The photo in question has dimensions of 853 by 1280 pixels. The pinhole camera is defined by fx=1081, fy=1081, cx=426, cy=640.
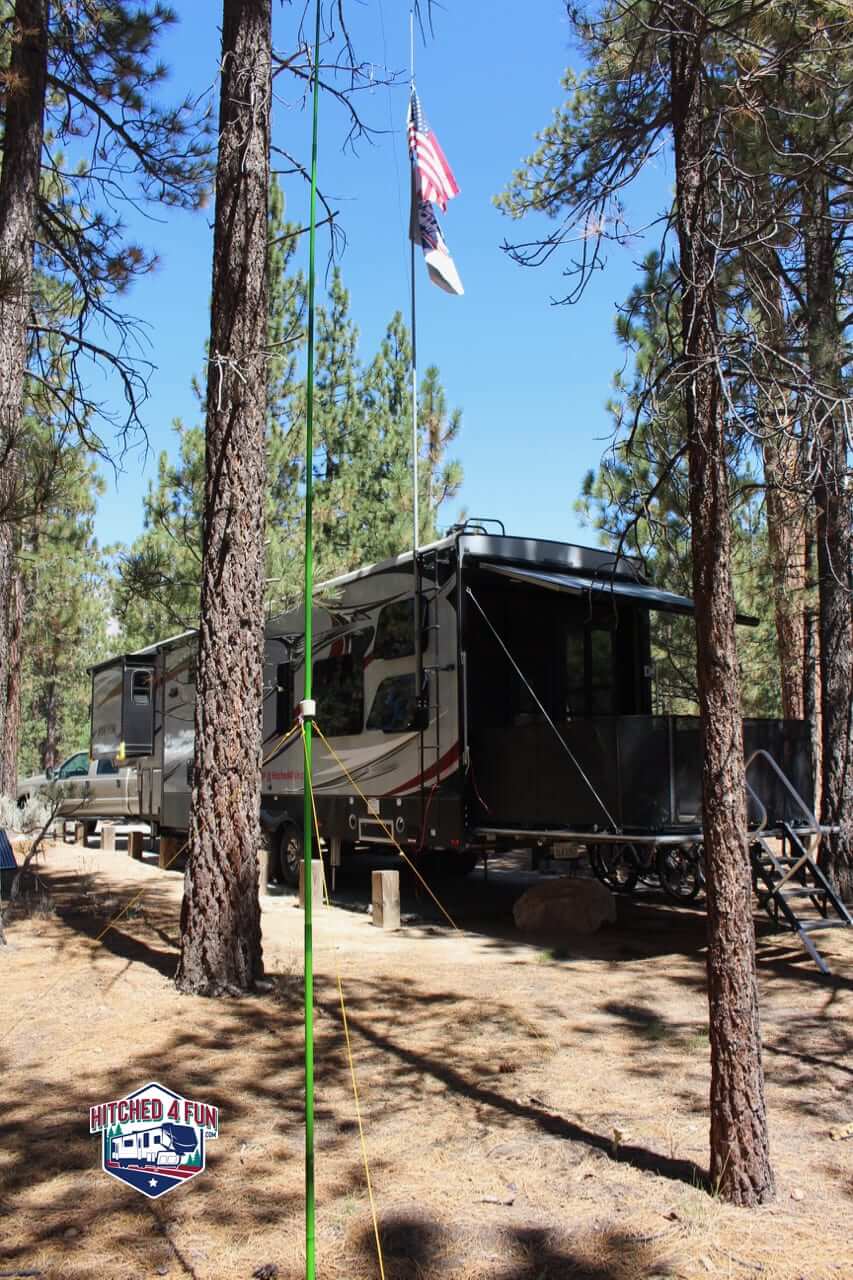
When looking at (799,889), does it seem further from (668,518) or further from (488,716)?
(668,518)

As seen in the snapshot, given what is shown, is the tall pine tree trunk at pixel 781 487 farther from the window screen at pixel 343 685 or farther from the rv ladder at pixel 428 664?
the window screen at pixel 343 685

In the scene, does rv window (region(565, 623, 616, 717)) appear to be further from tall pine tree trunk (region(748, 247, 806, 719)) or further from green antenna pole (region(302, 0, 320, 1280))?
green antenna pole (region(302, 0, 320, 1280))

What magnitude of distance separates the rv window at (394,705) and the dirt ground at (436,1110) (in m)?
2.36

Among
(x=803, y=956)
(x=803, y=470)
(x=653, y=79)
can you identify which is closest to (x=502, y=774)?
(x=803, y=956)

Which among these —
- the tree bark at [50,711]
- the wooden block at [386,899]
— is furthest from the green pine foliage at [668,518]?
the tree bark at [50,711]

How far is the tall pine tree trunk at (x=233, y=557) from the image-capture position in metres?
6.30

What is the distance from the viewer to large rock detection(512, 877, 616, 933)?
8797 millimetres

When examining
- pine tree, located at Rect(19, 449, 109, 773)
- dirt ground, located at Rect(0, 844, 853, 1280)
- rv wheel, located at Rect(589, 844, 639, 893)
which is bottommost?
dirt ground, located at Rect(0, 844, 853, 1280)

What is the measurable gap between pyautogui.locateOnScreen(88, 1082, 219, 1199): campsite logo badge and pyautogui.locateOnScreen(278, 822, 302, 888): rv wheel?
8.69 m

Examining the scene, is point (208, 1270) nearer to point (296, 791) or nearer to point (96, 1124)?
point (96, 1124)

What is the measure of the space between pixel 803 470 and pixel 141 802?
12.8m

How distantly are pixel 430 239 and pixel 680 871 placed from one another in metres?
6.22

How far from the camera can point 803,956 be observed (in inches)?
289

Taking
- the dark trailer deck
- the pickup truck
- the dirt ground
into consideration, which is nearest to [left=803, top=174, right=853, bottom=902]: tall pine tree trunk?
the dark trailer deck
